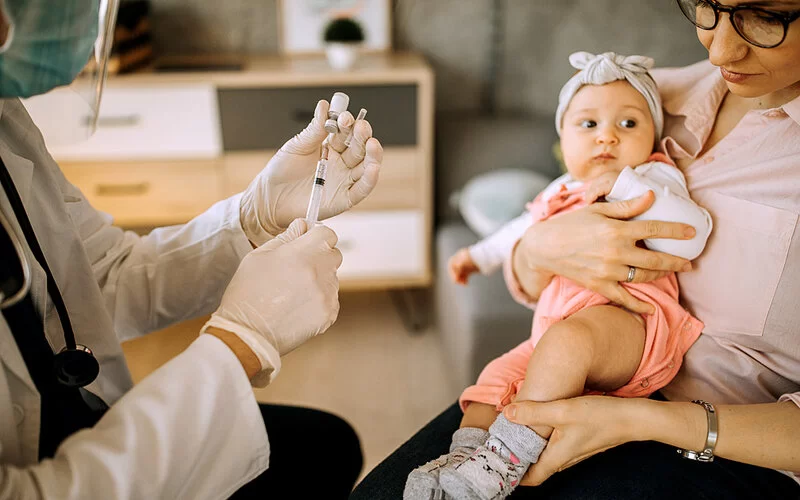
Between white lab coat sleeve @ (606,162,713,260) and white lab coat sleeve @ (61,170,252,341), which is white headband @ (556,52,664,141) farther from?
white lab coat sleeve @ (61,170,252,341)

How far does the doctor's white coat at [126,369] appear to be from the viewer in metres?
0.73

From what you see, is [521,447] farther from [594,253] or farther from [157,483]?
[157,483]

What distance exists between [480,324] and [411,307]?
0.74 m

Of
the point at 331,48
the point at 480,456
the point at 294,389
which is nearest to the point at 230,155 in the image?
the point at 331,48

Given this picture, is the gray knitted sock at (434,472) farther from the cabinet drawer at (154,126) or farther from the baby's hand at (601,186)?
the cabinet drawer at (154,126)

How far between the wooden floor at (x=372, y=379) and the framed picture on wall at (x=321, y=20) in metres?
1.02

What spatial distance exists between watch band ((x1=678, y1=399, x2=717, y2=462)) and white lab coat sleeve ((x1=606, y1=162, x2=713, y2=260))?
0.22m

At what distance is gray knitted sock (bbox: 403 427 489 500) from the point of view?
33.9 inches

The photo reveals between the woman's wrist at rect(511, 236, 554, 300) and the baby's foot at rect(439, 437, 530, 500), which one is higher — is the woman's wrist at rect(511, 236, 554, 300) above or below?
above

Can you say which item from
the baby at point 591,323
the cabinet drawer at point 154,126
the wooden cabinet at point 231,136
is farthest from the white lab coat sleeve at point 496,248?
the cabinet drawer at point 154,126

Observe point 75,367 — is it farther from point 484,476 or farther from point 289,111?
point 289,111

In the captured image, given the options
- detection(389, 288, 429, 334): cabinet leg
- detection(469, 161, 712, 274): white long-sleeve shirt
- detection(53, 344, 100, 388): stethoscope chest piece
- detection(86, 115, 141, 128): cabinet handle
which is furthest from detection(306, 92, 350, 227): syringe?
detection(389, 288, 429, 334): cabinet leg

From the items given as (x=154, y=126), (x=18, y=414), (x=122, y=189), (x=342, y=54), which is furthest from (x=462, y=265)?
(x=122, y=189)

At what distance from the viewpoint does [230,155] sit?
7.52 feet
